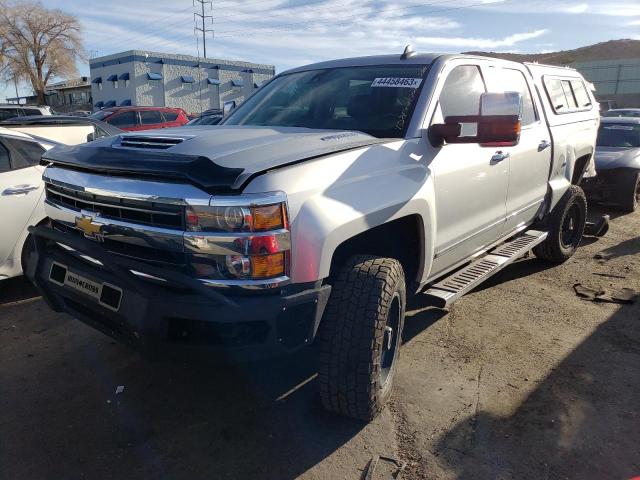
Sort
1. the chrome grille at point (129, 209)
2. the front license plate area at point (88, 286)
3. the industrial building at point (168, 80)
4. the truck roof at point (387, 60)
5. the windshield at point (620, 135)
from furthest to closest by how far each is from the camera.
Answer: the industrial building at point (168, 80), the windshield at point (620, 135), the truck roof at point (387, 60), the front license plate area at point (88, 286), the chrome grille at point (129, 209)

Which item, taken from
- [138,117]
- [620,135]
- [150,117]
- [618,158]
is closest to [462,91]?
[618,158]

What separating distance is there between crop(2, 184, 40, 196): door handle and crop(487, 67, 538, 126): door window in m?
3.90

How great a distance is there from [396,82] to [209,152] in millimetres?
1555

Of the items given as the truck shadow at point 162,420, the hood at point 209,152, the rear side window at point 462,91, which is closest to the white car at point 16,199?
the truck shadow at point 162,420

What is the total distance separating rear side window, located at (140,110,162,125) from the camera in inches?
604

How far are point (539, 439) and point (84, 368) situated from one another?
110 inches

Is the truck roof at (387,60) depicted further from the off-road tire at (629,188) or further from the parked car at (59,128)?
the off-road tire at (629,188)

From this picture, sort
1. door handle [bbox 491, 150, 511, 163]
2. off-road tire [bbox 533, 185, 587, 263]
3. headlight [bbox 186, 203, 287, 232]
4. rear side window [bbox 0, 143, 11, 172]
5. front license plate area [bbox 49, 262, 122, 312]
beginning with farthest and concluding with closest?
off-road tire [bbox 533, 185, 587, 263], rear side window [bbox 0, 143, 11, 172], door handle [bbox 491, 150, 511, 163], front license plate area [bbox 49, 262, 122, 312], headlight [bbox 186, 203, 287, 232]

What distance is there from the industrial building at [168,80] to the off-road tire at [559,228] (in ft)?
102

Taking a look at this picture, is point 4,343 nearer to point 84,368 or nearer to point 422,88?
point 84,368

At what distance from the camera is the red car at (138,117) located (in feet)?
47.8

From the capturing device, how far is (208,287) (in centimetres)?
217

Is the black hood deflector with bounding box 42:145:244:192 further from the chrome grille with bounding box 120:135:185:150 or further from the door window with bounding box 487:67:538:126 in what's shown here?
the door window with bounding box 487:67:538:126

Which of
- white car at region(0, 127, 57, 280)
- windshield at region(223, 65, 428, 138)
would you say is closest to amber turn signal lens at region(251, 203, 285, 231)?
windshield at region(223, 65, 428, 138)
